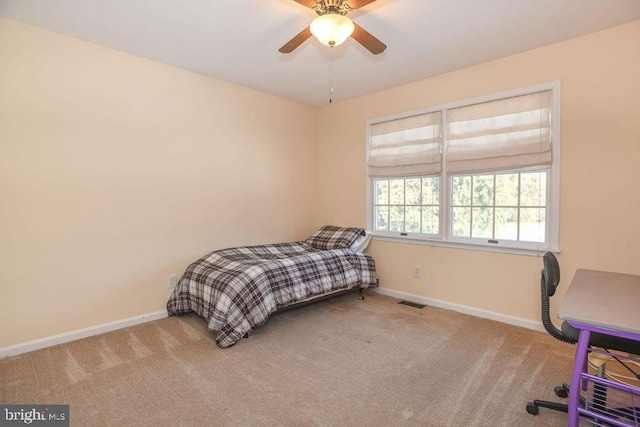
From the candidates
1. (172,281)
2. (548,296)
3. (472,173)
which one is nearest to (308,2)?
(548,296)

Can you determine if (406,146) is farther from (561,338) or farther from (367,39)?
(561,338)

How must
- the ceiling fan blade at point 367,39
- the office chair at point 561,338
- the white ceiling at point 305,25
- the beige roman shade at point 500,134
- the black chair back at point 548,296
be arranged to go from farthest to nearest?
the beige roman shade at point 500,134 < the white ceiling at point 305,25 < the ceiling fan blade at point 367,39 < the black chair back at point 548,296 < the office chair at point 561,338

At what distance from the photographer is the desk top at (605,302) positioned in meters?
1.27

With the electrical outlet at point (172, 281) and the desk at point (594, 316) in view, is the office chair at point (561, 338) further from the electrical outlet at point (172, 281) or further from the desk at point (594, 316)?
the electrical outlet at point (172, 281)

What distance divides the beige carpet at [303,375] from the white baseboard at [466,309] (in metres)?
0.12

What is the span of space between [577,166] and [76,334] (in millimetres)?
4456

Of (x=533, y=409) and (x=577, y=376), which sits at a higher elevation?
(x=577, y=376)

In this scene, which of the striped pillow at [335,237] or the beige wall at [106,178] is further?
the striped pillow at [335,237]

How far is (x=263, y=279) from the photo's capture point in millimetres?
2869

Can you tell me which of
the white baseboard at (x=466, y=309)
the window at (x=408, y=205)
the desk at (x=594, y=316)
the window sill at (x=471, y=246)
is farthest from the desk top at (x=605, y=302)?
the window at (x=408, y=205)

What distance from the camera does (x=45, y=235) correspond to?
2615 millimetres

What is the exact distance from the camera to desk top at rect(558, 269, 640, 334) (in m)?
1.27

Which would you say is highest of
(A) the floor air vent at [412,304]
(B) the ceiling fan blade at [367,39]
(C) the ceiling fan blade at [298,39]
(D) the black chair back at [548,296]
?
(C) the ceiling fan blade at [298,39]

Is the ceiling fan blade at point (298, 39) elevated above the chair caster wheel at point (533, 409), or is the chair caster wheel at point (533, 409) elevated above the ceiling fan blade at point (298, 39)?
the ceiling fan blade at point (298, 39)
